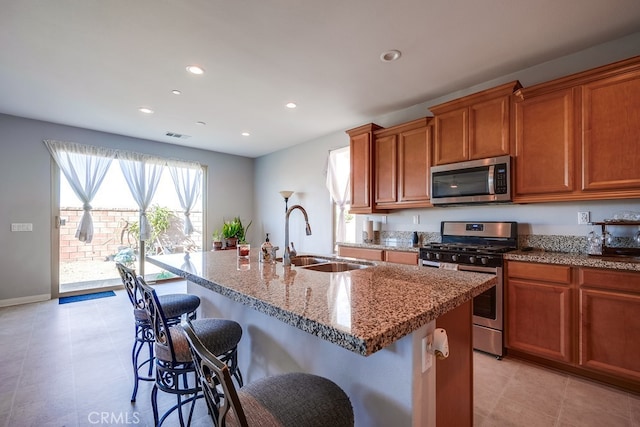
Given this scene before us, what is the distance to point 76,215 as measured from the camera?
463cm

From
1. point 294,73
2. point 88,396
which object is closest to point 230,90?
point 294,73

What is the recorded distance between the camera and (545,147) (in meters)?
2.50

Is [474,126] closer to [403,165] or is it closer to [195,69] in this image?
[403,165]

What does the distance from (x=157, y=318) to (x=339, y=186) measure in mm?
3561

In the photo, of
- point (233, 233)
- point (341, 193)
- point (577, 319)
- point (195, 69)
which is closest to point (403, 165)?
point (341, 193)

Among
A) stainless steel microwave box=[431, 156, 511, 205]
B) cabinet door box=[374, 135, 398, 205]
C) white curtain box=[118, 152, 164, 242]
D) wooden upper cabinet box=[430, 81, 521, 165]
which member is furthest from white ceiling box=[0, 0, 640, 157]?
white curtain box=[118, 152, 164, 242]

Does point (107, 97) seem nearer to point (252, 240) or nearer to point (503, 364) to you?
point (252, 240)

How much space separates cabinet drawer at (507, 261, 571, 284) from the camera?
221 centimetres

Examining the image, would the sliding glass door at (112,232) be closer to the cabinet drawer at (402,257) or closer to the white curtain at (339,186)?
the white curtain at (339,186)

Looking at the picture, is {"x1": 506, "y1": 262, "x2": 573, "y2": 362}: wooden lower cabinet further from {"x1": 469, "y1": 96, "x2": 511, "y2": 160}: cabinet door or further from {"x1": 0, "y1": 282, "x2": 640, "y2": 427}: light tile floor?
{"x1": 469, "y1": 96, "x2": 511, "y2": 160}: cabinet door

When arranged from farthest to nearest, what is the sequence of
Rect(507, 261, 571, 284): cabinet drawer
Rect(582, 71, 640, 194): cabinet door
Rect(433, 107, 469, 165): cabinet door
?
Rect(433, 107, 469, 165): cabinet door < Rect(507, 261, 571, 284): cabinet drawer < Rect(582, 71, 640, 194): cabinet door

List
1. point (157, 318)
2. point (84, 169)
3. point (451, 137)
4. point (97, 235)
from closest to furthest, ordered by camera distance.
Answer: point (157, 318) → point (451, 137) → point (84, 169) → point (97, 235)

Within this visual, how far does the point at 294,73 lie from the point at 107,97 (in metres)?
2.31

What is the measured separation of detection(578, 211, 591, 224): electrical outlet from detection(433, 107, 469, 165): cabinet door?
3.49ft
